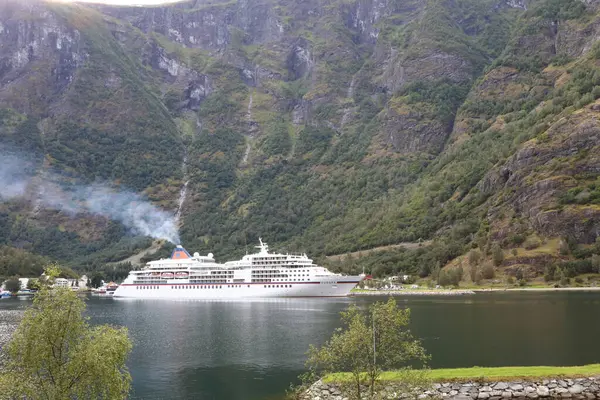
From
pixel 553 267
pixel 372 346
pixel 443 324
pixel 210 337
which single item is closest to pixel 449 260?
pixel 553 267

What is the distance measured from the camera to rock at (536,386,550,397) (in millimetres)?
34750

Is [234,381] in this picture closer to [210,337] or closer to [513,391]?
[513,391]

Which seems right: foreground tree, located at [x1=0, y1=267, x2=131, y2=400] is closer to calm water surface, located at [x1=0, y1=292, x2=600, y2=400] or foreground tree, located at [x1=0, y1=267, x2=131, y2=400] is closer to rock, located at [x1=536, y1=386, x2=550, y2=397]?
calm water surface, located at [x1=0, y1=292, x2=600, y2=400]

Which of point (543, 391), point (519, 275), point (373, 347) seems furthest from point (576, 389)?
point (519, 275)

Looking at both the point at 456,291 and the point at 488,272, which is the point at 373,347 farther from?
the point at 488,272

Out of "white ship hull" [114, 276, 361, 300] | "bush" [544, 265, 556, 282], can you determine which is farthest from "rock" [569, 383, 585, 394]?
"bush" [544, 265, 556, 282]

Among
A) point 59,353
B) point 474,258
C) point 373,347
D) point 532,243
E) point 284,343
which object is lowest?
point 284,343

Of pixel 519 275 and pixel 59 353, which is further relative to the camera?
pixel 519 275

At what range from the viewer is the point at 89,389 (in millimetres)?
26531

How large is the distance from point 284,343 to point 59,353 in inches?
1751

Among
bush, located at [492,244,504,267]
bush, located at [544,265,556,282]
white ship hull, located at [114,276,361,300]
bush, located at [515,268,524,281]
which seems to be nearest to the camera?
bush, located at [544,265,556,282]

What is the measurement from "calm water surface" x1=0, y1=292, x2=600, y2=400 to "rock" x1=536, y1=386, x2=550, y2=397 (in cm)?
1256

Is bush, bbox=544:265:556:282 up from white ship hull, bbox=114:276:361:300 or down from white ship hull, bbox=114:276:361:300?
up

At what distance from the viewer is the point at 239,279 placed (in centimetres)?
17250
